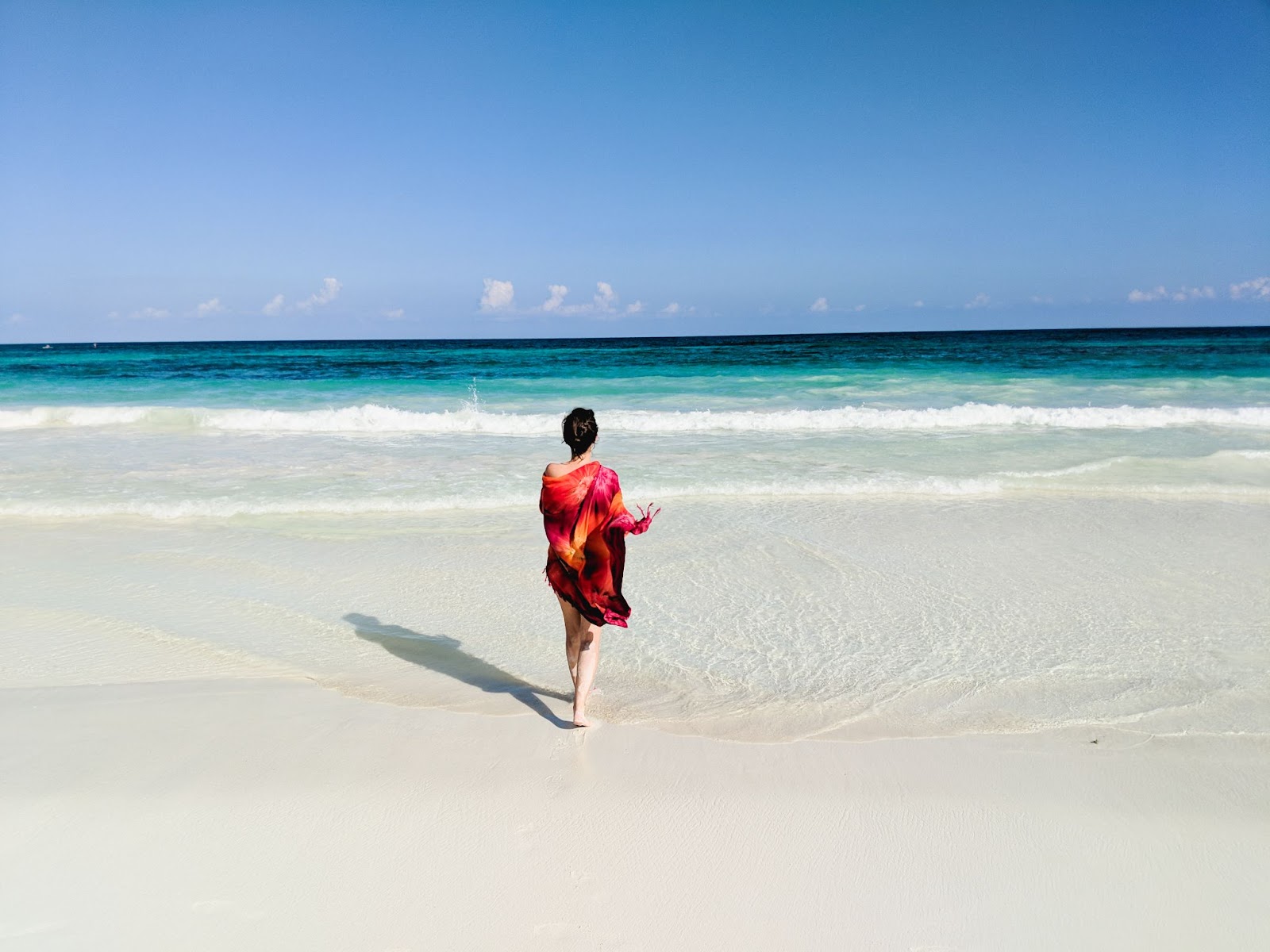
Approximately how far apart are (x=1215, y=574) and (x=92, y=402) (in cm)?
2586

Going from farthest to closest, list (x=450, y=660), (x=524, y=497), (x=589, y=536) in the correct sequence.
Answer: (x=524, y=497) < (x=450, y=660) < (x=589, y=536)

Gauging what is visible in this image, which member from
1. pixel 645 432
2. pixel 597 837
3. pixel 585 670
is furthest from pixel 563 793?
pixel 645 432

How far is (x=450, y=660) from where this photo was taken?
464cm

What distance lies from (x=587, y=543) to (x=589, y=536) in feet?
0.12

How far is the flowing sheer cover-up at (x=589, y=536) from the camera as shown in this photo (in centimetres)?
362

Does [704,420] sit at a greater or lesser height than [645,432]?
greater

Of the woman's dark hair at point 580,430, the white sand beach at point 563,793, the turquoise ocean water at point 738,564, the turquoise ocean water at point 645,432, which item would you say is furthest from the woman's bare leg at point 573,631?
the turquoise ocean water at point 645,432

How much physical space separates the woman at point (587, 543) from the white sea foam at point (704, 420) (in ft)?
36.9

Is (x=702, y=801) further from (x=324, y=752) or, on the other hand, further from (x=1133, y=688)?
(x=1133, y=688)

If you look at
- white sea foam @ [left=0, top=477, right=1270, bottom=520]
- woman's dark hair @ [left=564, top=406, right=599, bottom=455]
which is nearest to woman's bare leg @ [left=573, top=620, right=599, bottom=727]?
woman's dark hair @ [left=564, top=406, right=599, bottom=455]

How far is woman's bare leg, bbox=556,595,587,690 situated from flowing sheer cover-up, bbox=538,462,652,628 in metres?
0.10

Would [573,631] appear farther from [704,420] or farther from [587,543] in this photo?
[704,420]

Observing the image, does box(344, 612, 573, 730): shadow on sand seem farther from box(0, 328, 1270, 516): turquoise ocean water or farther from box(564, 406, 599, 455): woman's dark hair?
box(0, 328, 1270, 516): turquoise ocean water

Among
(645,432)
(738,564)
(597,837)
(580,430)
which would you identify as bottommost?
(597,837)
